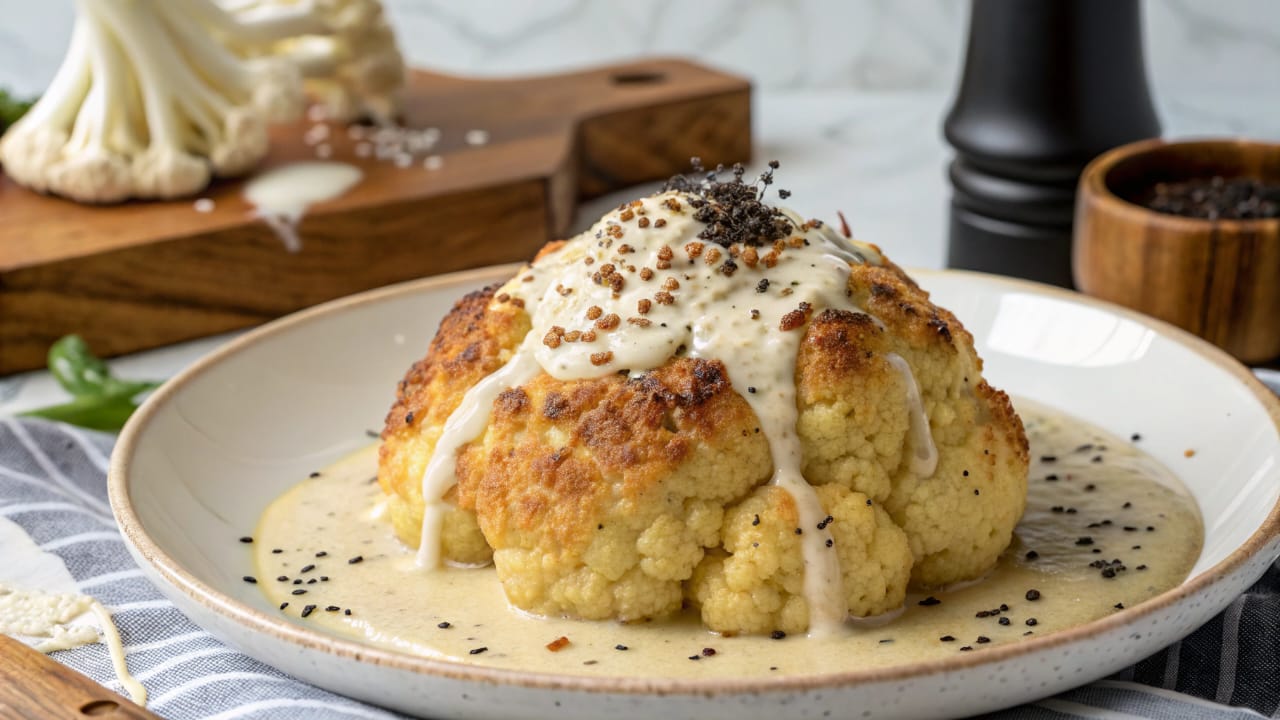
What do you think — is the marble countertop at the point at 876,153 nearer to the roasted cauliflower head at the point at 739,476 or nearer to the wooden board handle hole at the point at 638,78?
the wooden board handle hole at the point at 638,78

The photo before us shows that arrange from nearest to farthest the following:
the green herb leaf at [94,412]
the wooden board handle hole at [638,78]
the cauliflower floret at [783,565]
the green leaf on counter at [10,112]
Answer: the cauliflower floret at [783,565] → the green herb leaf at [94,412] → the green leaf on counter at [10,112] → the wooden board handle hole at [638,78]

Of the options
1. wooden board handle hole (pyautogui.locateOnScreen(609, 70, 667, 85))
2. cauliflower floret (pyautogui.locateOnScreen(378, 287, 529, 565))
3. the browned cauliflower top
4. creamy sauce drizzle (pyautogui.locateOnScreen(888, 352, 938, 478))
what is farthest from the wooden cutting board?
creamy sauce drizzle (pyautogui.locateOnScreen(888, 352, 938, 478))

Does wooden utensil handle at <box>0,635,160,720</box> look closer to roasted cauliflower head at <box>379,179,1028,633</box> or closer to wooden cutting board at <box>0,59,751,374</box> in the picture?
roasted cauliflower head at <box>379,179,1028,633</box>

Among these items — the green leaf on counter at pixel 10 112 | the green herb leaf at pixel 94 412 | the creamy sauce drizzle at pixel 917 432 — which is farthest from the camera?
the green leaf on counter at pixel 10 112

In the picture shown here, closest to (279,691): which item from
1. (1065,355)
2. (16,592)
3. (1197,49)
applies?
(16,592)

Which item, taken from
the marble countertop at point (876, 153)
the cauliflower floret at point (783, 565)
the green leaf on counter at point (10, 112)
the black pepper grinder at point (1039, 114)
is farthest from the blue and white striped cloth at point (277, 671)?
the green leaf on counter at point (10, 112)

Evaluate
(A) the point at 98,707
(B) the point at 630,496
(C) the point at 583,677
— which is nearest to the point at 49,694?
(A) the point at 98,707

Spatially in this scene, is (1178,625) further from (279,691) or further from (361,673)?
(279,691)

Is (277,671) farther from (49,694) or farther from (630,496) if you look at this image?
(630,496)
